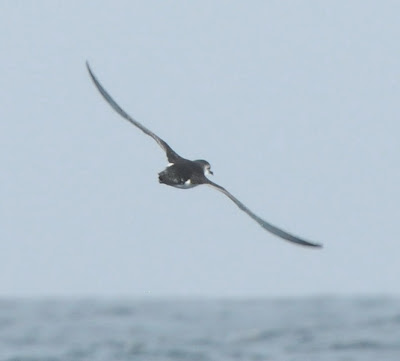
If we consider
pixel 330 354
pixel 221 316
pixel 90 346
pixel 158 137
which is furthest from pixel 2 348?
pixel 158 137

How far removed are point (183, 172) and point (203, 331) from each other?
20.8 meters

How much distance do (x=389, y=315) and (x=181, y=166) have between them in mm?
24063

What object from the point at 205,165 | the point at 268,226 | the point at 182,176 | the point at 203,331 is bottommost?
the point at 268,226

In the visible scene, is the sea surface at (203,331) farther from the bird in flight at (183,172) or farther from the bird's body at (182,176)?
the bird's body at (182,176)

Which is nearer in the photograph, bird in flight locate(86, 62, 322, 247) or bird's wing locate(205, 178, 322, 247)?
bird's wing locate(205, 178, 322, 247)

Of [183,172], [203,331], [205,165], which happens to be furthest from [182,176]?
[203,331]

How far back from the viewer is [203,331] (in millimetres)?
36719

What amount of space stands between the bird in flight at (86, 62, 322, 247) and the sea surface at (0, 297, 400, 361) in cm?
1323

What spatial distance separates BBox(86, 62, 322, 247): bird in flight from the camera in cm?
1492

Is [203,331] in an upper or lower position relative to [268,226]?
upper

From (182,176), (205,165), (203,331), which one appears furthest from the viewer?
(203,331)

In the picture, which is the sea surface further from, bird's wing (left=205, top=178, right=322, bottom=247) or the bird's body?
bird's wing (left=205, top=178, right=322, bottom=247)

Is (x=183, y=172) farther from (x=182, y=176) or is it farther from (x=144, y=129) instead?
(x=144, y=129)

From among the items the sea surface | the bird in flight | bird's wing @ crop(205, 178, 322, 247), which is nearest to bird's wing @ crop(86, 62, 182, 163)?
the bird in flight
